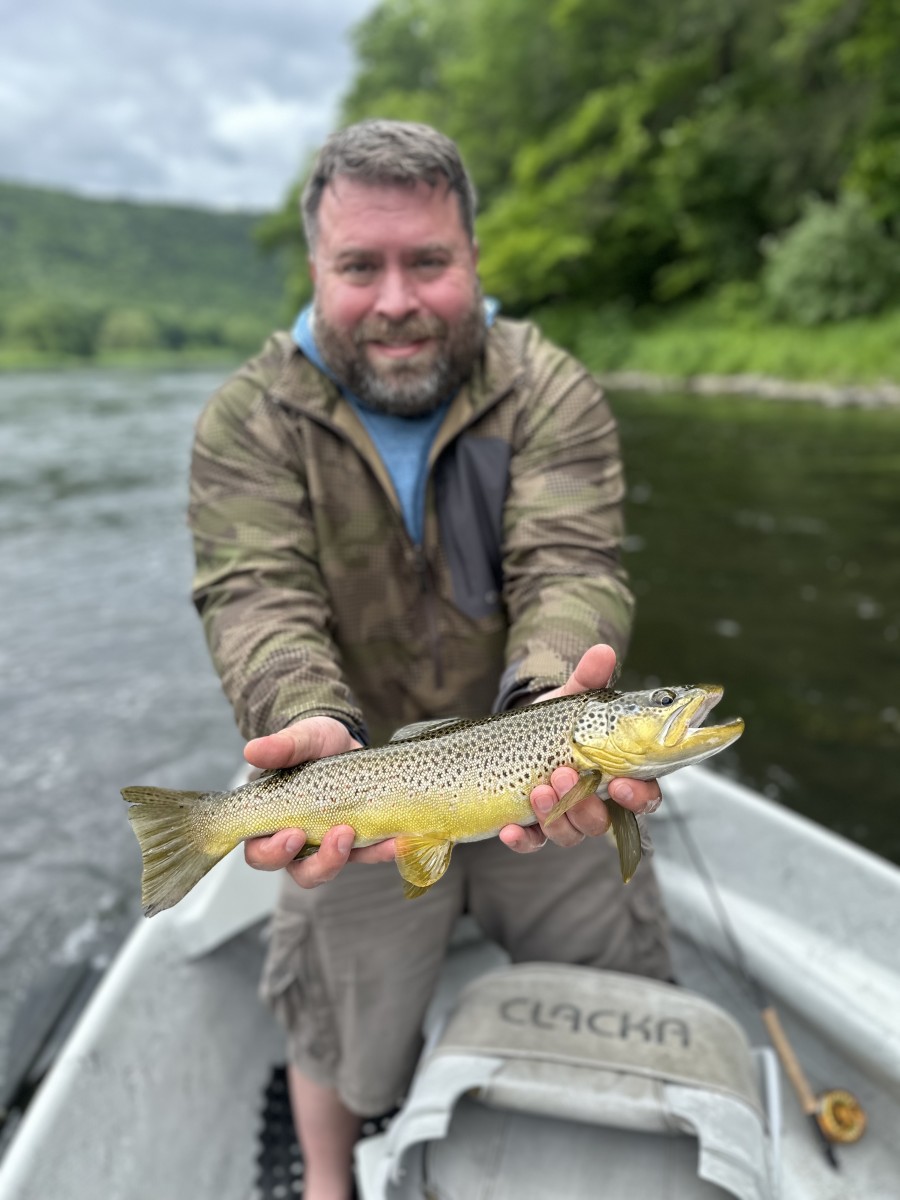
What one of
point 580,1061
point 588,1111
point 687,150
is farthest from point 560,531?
point 687,150

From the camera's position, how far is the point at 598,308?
36.4 meters

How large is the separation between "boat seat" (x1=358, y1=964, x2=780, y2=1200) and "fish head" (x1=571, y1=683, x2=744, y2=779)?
2.97 feet

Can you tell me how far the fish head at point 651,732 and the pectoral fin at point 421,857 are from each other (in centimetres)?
47

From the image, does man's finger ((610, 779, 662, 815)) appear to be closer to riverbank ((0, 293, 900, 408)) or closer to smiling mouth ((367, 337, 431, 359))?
smiling mouth ((367, 337, 431, 359))

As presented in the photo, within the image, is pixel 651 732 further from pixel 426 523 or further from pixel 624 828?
pixel 426 523

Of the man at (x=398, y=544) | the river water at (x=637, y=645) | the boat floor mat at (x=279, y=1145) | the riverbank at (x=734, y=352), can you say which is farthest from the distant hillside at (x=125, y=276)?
the boat floor mat at (x=279, y=1145)

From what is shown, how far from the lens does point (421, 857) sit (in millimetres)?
2277

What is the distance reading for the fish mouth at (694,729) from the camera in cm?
193

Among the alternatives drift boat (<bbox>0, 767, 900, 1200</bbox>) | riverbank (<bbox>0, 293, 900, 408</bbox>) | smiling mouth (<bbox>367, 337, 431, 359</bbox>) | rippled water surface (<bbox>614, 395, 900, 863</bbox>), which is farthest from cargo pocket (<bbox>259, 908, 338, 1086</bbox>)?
riverbank (<bbox>0, 293, 900, 408</bbox>)

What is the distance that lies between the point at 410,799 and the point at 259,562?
35.4 inches

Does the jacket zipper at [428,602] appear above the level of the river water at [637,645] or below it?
above

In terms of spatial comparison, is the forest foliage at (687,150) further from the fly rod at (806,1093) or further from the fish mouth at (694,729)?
the fish mouth at (694,729)

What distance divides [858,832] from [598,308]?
110 feet

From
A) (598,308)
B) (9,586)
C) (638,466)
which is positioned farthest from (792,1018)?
(598,308)
